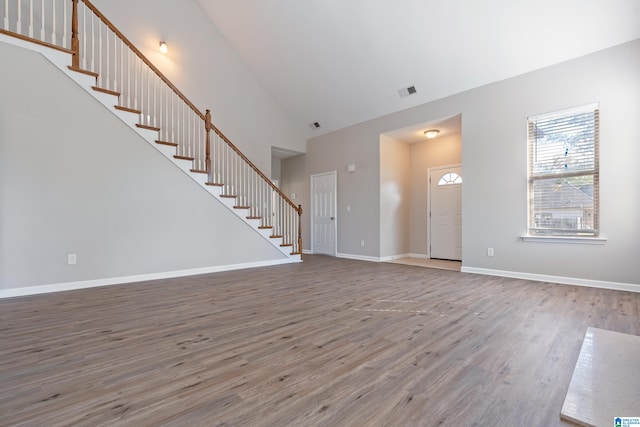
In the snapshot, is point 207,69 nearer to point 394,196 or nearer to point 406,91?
point 406,91

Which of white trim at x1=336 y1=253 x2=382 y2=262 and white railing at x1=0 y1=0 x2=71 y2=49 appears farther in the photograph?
white trim at x1=336 y1=253 x2=382 y2=262

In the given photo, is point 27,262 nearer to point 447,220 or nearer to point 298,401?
point 298,401

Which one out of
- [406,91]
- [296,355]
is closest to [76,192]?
[296,355]

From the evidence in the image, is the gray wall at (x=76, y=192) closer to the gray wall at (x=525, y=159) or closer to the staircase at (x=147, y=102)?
the staircase at (x=147, y=102)

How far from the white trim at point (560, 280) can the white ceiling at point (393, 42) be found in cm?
307

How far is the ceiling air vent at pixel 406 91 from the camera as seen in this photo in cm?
549

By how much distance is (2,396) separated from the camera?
1.47m

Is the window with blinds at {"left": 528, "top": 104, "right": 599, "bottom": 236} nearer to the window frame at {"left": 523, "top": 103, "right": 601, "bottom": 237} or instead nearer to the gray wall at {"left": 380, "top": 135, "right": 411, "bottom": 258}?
the window frame at {"left": 523, "top": 103, "right": 601, "bottom": 237}

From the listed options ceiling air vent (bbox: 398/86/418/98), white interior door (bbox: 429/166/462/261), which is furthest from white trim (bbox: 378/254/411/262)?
ceiling air vent (bbox: 398/86/418/98)

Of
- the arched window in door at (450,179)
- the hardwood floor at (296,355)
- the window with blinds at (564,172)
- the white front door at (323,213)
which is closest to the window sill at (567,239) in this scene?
the window with blinds at (564,172)

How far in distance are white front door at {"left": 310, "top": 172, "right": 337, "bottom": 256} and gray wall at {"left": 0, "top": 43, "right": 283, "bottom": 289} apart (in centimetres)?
339

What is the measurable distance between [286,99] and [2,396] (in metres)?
6.86

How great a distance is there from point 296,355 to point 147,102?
5.23 metres

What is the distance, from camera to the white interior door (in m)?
6.50
